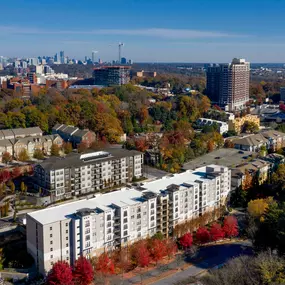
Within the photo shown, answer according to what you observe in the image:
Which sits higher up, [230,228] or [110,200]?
[110,200]

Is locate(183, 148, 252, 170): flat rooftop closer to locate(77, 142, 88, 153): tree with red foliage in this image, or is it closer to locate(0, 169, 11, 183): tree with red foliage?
locate(77, 142, 88, 153): tree with red foliage

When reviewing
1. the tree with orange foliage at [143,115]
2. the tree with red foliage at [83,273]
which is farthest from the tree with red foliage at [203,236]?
the tree with orange foliage at [143,115]

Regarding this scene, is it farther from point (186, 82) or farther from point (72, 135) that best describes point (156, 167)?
point (186, 82)

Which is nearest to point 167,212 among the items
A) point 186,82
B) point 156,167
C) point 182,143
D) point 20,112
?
point 156,167

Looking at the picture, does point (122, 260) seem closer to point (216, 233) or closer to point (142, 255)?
point (142, 255)

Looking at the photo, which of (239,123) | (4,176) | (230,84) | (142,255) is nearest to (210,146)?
(239,123)

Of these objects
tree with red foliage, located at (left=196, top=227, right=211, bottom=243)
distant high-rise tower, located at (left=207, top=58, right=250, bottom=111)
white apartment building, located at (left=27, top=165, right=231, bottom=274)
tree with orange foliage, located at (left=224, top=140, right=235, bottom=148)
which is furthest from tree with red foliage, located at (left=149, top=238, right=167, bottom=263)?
distant high-rise tower, located at (left=207, top=58, right=250, bottom=111)

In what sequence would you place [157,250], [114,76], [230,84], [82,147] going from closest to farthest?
[157,250] → [82,147] → [230,84] → [114,76]
